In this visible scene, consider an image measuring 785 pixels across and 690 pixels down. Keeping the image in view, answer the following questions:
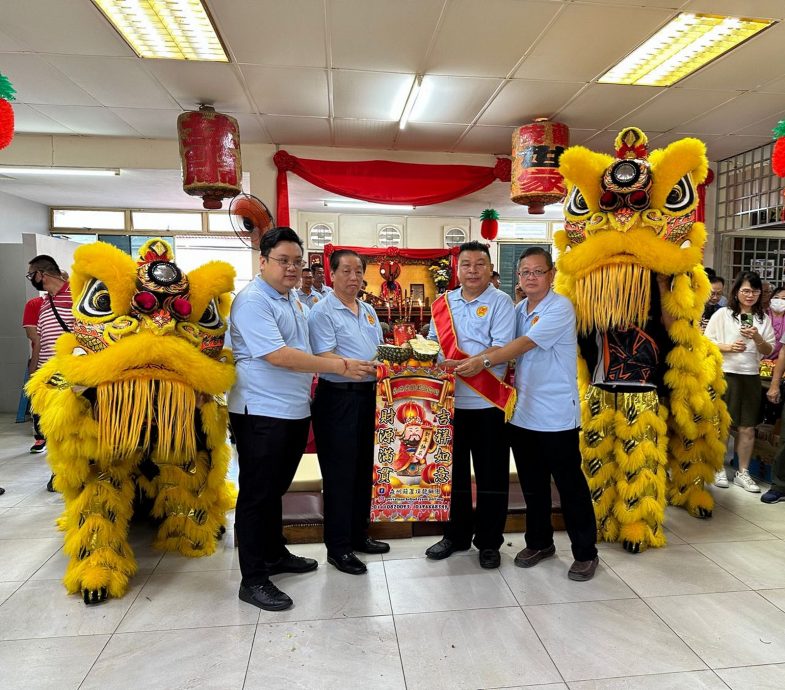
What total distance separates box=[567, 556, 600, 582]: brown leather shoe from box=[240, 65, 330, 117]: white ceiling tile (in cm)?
350

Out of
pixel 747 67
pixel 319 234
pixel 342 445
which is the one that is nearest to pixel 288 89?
pixel 342 445

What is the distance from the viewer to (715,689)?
1.62 meters

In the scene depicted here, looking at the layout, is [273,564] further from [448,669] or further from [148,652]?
[448,669]

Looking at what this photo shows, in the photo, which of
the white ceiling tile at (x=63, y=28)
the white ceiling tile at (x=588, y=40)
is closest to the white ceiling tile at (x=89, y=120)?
the white ceiling tile at (x=63, y=28)

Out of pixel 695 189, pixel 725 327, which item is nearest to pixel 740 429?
pixel 725 327

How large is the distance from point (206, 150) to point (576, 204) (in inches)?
120

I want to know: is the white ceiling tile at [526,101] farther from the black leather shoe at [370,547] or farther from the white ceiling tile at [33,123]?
the white ceiling tile at [33,123]

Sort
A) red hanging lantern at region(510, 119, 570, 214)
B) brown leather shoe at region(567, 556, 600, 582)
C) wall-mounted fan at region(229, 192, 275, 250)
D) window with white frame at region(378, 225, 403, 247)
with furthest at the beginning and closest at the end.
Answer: window with white frame at region(378, 225, 403, 247)
wall-mounted fan at region(229, 192, 275, 250)
red hanging lantern at region(510, 119, 570, 214)
brown leather shoe at region(567, 556, 600, 582)

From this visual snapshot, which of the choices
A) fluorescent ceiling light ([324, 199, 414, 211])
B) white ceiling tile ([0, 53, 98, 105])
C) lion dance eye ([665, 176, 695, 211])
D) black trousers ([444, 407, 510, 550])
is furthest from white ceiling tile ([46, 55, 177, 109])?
fluorescent ceiling light ([324, 199, 414, 211])

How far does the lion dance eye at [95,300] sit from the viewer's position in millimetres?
2082

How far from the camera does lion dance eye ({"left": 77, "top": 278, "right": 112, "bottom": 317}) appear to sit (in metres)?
2.08

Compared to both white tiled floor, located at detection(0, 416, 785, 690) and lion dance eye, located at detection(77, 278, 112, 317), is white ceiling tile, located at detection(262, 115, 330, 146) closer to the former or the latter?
lion dance eye, located at detection(77, 278, 112, 317)

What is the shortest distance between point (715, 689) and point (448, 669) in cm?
81

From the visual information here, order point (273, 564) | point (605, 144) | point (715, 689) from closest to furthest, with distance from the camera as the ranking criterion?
1. point (715, 689)
2. point (273, 564)
3. point (605, 144)
